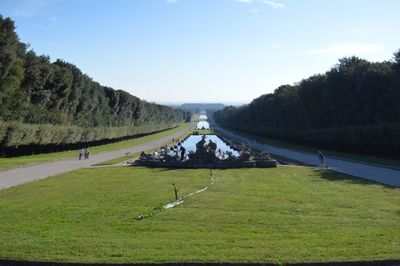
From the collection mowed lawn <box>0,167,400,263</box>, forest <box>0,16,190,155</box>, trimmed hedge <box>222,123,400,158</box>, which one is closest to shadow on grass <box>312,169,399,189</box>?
mowed lawn <box>0,167,400,263</box>

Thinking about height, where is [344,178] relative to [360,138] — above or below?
below

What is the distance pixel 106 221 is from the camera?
45.2 ft

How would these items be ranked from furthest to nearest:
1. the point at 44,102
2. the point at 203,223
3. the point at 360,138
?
the point at 44,102 → the point at 360,138 → the point at 203,223

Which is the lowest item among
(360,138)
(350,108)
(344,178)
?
(344,178)

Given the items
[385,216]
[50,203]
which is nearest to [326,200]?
[385,216]

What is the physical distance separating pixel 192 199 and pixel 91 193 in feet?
16.2

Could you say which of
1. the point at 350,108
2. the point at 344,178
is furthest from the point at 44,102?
the point at 344,178

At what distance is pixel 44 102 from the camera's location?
59.8 meters

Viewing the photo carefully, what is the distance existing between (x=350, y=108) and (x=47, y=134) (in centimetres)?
3800

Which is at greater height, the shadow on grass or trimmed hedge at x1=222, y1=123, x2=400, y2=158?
trimmed hedge at x1=222, y1=123, x2=400, y2=158

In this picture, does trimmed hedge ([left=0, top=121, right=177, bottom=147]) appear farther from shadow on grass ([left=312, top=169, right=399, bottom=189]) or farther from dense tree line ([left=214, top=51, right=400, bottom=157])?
dense tree line ([left=214, top=51, right=400, bottom=157])

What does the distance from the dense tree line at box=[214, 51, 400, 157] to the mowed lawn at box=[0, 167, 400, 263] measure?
81.6 ft

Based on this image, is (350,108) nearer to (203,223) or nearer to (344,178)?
(344,178)

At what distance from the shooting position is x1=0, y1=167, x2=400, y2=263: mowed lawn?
33.2 feet
